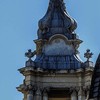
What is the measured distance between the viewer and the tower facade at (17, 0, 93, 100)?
39.5 meters

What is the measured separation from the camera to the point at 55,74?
3988cm

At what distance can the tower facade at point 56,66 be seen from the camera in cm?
3947

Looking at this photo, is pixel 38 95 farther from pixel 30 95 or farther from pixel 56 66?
pixel 56 66

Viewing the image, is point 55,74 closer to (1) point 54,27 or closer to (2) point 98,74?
(1) point 54,27

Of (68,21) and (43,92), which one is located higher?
(68,21)

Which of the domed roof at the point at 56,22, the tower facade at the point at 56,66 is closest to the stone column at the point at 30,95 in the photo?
the tower facade at the point at 56,66

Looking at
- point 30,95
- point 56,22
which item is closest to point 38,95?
point 30,95

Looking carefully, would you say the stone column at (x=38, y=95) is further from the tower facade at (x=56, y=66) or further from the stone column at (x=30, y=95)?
the stone column at (x=30, y=95)

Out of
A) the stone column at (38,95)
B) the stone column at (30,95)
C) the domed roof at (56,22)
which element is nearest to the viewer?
the stone column at (30,95)

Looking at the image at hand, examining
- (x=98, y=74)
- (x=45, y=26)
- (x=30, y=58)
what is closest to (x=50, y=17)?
(x=45, y=26)

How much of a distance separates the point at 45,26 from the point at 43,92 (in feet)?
15.1

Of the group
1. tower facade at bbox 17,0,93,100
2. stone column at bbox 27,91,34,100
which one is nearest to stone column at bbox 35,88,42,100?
tower facade at bbox 17,0,93,100

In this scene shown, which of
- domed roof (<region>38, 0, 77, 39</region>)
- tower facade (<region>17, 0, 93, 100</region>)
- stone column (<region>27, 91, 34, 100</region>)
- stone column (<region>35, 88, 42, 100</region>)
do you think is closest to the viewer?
stone column (<region>27, 91, 34, 100</region>)

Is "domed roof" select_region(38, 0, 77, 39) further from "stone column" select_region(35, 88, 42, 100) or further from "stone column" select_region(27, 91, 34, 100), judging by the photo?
"stone column" select_region(27, 91, 34, 100)
